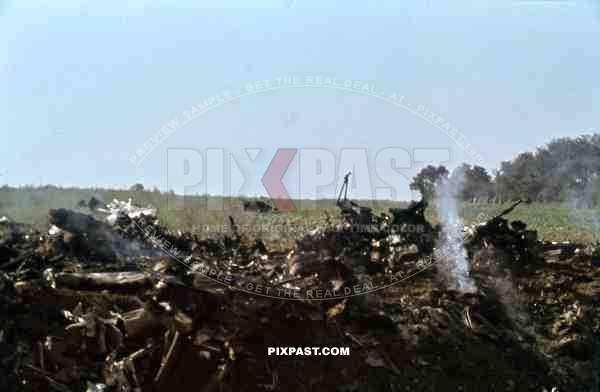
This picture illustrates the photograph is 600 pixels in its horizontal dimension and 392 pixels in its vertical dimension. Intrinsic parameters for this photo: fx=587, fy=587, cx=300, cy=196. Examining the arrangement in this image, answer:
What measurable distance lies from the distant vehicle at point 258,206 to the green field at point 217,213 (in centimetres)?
12

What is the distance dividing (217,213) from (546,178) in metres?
6.02

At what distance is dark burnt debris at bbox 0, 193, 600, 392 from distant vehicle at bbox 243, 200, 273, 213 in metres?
2.08

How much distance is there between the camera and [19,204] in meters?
8.13

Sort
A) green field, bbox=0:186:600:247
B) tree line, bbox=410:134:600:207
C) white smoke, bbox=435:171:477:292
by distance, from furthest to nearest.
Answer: tree line, bbox=410:134:600:207 → green field, bbox=0:186:600:247 → white smoke, bbox=435:171:477:292

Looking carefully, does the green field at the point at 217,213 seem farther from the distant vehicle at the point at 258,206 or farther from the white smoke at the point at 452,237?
the white smoke at the point at 452,237

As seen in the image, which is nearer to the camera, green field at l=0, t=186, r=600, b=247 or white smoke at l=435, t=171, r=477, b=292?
white smoke at l=435, t=171, r=477, b=292

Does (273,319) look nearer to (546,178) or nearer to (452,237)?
(452,237)

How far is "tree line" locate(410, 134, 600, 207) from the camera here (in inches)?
323

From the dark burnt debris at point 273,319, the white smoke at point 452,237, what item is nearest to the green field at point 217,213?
the white smoke at point 452,237

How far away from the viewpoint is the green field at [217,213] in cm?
741

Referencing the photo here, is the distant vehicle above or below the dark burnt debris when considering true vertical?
above

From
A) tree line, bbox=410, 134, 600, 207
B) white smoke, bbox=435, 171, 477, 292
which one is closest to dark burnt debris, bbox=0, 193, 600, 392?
white smoke, bbox=435, 171, 477, 292

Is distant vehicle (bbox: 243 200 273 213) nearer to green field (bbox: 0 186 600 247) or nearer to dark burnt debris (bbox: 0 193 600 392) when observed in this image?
green field (bbox: 0 186 600 247)

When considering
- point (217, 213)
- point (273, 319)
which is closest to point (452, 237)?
point (273, 319)
